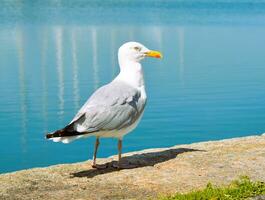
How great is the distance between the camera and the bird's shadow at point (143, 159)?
29.7 feet

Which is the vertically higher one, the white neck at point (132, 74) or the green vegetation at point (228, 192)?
the white neck at point (132, 74)

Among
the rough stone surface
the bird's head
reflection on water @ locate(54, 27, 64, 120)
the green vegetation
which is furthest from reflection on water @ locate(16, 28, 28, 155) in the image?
the green vegetation

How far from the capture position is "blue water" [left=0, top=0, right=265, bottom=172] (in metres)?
18.1

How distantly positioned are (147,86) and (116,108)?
16.9 m

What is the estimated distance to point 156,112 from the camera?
21.2 meters

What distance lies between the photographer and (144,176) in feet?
28.3

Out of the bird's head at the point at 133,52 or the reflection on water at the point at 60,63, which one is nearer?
the bird's head at the point at 133,52

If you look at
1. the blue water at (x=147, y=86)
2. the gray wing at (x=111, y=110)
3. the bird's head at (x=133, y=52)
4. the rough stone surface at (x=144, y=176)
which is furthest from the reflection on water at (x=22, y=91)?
the gray wing at (x=111, y=110)

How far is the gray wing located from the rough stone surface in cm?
68

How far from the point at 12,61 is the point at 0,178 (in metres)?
25.4

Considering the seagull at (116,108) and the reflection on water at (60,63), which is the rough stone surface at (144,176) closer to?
the seagull at (116,108)

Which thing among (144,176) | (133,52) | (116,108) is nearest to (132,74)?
(133,52)

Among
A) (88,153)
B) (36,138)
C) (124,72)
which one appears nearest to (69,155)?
(88,153)

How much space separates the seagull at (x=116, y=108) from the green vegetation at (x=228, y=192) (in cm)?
175
